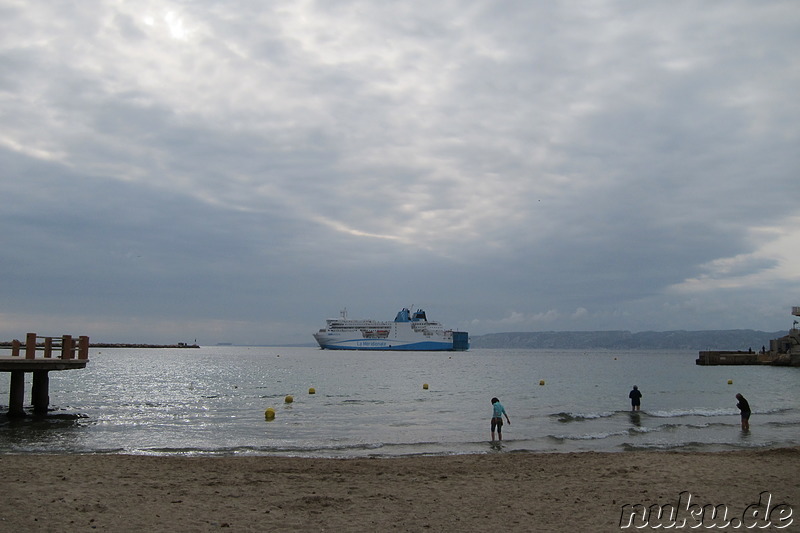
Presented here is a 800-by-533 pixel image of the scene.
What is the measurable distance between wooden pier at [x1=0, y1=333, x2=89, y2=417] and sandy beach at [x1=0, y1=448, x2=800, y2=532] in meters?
9.93

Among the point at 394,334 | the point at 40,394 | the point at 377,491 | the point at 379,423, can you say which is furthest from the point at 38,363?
the point at 394,334

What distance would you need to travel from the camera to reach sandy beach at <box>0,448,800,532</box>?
908 centimetres

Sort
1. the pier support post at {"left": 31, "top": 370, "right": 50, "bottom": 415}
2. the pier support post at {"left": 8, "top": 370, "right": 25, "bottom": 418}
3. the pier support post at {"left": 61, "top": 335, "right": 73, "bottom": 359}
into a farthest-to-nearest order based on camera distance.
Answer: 1. the pier support post at {"left": 31, "top": 370, "right": 50, "bottom": 415}
2. the pier support post at {"left": 8, "top": 370, "right": 25, "bottom": 418}
3. the pier support post at {"left": 61, "top": 335, "right": 73, "bottom": 359}

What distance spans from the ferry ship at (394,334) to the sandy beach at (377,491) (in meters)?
134

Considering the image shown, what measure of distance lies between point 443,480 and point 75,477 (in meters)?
7.33

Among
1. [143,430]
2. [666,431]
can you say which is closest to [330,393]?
[143,430]

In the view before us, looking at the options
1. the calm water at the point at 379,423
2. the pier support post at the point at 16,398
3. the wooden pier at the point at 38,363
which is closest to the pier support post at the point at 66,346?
the wooden pier at the point at 38,363

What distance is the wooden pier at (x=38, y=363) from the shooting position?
23.0 m

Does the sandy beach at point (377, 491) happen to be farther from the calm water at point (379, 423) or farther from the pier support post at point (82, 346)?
the pier support post at point (82, 346)

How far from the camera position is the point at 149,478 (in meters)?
12.3

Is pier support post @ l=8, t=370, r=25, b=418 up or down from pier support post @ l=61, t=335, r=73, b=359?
down

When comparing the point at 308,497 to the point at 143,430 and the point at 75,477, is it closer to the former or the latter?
the point at 75,477

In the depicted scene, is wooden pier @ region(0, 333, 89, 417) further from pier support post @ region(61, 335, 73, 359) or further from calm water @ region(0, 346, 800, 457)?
calm water @ region(0, 346, 800, 457)

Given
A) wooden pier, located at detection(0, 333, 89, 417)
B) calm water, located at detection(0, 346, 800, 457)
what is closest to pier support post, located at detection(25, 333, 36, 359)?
wooden pier, located at detection(0, 333, 89, 417)
